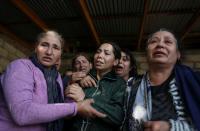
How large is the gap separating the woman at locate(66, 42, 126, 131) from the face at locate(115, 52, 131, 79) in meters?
0.67

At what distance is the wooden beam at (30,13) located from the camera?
360 centimetres

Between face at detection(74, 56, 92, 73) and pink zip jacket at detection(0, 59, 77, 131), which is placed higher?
face at detection(74, 56, 92, 73)

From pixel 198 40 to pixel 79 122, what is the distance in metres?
3.77

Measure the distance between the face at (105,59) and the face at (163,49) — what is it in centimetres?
41

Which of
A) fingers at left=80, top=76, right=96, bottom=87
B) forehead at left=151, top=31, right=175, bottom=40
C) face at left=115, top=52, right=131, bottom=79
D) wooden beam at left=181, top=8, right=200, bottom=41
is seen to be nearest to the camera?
forehead at left=151, top=31, right=175, bottom=40

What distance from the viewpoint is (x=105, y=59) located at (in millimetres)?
2412

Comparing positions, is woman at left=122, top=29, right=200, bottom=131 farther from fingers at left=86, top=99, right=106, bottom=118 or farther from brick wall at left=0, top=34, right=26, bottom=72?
brick wall at left=0, top=34, right=26, bottom=72

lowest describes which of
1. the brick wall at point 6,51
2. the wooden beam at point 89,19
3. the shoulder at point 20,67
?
the shoulder at point 20,67

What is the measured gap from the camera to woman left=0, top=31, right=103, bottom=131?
1.68 m

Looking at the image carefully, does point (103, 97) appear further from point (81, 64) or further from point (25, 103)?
point (81, 64)

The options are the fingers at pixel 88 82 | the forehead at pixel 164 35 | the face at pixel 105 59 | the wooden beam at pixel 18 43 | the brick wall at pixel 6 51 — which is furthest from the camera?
the brick wall at pixel 6 51

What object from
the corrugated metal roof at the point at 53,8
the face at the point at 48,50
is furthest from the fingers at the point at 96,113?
the corrugated metal roof at the point at 53,8

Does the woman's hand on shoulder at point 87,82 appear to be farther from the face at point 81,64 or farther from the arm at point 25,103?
the face at point 81,64

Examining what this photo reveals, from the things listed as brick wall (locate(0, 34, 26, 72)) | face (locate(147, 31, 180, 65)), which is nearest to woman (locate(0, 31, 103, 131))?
face (locate(147, 31, 180, 65))
